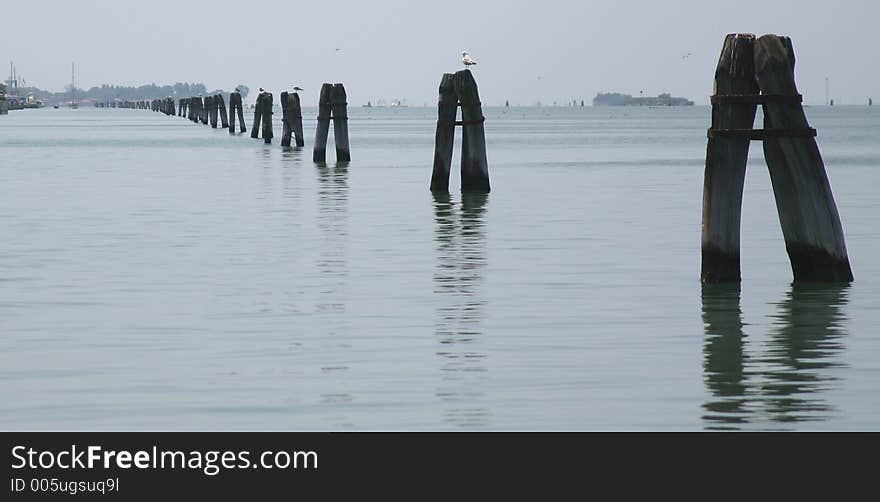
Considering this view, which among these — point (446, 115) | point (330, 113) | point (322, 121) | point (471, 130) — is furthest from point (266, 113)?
point (471, 130)

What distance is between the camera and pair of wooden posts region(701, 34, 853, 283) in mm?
14586

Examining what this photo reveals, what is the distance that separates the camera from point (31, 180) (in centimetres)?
3672

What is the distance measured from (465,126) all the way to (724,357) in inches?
629

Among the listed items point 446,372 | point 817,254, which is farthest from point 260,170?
point 446,372

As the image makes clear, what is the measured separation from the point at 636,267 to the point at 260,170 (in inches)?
924

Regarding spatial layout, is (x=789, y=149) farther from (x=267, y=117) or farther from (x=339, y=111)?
(x=267, y=117)

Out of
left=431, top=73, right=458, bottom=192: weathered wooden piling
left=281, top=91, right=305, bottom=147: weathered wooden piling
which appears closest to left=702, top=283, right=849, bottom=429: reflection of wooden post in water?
left=431, top=73, right=458, bottom=192: weathered wooden piling

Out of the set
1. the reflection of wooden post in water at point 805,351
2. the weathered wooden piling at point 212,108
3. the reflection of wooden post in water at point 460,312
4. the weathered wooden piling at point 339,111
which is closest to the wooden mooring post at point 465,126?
the reflection of wooden post in water at point 460,312

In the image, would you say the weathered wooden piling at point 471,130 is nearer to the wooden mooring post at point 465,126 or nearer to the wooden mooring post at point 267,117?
the wooden mooring post at point 465,126

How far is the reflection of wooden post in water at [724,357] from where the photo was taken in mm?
9977

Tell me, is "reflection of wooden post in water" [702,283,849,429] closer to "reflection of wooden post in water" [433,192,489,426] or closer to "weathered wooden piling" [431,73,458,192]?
"reflection of wooden post in water" [433,192,489,426]

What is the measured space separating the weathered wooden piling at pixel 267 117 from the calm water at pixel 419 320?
33013mm

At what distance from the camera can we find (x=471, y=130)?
27797mm
